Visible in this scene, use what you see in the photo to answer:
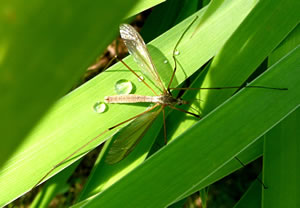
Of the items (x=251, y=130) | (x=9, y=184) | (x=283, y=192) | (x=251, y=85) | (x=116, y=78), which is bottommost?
(x=283, y=192)

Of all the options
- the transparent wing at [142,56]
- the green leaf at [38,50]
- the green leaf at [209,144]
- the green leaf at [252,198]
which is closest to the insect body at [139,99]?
the transparent wing at [142,56]

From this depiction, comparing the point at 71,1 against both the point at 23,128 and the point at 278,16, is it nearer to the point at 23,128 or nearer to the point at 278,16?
the point at 23,128

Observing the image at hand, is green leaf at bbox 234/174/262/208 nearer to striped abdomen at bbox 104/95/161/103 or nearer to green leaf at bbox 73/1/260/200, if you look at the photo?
green leaf at bbox 73/1/260/200

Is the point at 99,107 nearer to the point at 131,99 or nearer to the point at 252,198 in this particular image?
the point at 131,99

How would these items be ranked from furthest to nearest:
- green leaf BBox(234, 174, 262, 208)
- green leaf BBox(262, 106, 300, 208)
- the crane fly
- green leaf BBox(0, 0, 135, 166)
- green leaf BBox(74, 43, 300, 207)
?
green leaf BBox(234, 174, 262, 208) < the crane fly < green leaf BBox(262, 106, 300, 208) < green leaf BBox(74, 43, 300, 207) < green leaf BBox(0, 0, 135, 166)

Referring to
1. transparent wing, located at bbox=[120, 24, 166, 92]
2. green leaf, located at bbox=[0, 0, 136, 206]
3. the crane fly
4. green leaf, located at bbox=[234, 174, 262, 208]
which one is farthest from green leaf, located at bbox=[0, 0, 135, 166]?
green leaf, located at bbox=[234, 174, 262, 208]

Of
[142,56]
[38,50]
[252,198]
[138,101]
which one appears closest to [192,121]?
[138,101]

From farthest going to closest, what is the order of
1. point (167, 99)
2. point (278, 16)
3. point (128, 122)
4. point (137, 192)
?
point (167, 99) → point (128, 122) → point (278, 16) → point (137, 192)

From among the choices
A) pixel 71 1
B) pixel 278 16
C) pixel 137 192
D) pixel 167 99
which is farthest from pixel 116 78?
pixel 71 1
